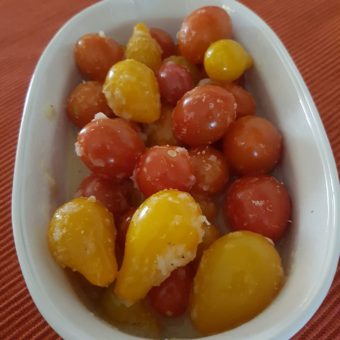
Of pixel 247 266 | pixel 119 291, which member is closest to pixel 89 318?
pixel 119 291

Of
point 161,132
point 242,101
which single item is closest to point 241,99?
point 242,101

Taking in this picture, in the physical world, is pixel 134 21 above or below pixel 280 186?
above

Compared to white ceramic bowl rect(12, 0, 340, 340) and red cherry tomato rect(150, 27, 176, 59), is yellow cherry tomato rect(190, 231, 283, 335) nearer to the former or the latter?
white ceramic bowl rect(12, 0, 340, 340)

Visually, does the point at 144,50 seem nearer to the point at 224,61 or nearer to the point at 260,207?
the point at 224,61

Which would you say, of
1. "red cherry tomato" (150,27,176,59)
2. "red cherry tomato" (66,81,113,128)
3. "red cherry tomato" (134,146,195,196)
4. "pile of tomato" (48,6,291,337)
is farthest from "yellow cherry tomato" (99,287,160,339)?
"red cherry tomato" (150,27,176,59)

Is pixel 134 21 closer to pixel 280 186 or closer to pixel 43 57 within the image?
pixel 43 57

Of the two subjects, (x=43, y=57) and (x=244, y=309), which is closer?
(x=244, y=309)

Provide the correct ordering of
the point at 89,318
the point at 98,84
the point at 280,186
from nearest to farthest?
1. the point at 89,318
2. the point at 280,186
3. the point at 98,84

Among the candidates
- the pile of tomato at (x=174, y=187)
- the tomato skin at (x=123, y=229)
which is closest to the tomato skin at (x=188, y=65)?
the pile of tomato at (x=174, y=187)

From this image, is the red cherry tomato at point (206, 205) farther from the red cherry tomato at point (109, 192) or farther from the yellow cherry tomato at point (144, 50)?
the yellow cherry tomato at point (144, 50)
